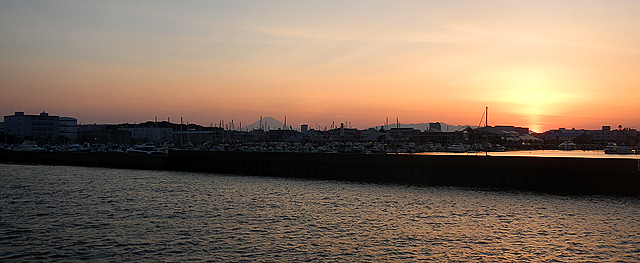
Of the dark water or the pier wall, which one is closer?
the dark water

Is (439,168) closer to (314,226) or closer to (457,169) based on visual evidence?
(457,169)

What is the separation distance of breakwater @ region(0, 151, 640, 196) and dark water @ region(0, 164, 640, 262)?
14.2 feet

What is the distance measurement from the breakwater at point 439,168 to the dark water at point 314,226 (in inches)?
170

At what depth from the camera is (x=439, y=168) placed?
52.5 meters

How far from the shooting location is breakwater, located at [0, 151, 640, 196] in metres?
42.9

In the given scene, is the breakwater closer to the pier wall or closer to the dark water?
the pier wall

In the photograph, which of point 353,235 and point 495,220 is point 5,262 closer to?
point 353,235

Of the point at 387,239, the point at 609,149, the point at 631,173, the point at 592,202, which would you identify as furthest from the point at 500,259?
the point at 609,149

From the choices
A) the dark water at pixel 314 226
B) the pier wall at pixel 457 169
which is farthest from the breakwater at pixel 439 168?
the dark water at pixel 314 226

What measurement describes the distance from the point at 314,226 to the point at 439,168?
27.9 metres

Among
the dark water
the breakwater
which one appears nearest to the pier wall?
the breakwater

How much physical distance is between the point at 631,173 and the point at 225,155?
51.7 meters

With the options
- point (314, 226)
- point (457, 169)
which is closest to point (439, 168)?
point (457, 169)

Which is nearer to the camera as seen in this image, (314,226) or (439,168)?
(314,226)
